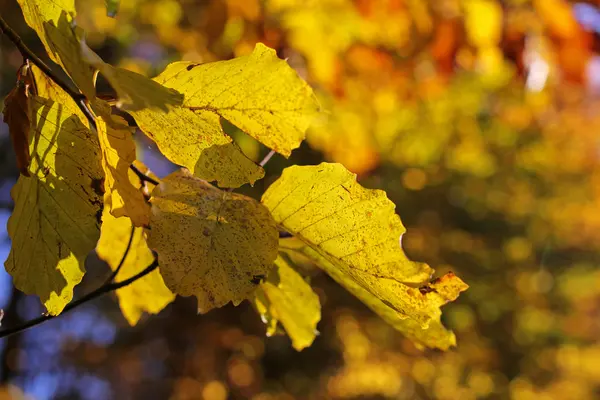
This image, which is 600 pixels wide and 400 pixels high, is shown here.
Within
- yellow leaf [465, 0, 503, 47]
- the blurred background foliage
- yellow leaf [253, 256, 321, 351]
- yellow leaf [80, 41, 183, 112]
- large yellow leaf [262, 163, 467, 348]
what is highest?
yellow leaf [80, 41, 183, 112]

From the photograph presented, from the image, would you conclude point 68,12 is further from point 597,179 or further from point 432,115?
point 597,179

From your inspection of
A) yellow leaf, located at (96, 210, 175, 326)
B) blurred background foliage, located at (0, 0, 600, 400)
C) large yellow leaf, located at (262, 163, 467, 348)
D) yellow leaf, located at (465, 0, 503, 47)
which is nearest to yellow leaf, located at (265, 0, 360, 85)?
blurred background foliage, located at (0, 0, 600, 400)

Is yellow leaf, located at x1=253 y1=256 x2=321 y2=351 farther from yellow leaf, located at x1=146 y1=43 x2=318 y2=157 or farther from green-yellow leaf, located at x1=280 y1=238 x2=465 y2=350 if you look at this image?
yellow leaf, located at x1=146 y1=43 x2=318 y2=157

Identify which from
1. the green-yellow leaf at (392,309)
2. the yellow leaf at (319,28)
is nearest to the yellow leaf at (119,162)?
the green-yellow leaf at (392,309)

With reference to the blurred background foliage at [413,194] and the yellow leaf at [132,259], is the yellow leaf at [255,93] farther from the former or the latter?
the blurred background foliage at [413,194]

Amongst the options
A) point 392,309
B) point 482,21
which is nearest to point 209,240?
point 392,309

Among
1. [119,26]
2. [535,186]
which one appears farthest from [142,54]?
[535,186]
